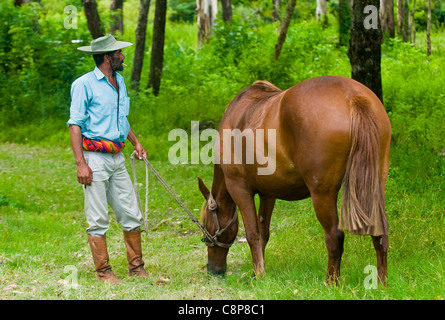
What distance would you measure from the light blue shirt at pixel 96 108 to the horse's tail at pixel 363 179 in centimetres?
227

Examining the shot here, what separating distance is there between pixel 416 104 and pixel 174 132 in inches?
204

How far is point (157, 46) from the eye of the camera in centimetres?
1490

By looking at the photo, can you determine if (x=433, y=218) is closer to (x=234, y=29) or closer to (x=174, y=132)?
(x=174, y=132)

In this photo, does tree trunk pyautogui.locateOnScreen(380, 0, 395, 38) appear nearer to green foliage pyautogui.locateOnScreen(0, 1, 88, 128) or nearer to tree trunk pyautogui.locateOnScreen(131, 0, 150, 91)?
tree trunk pyautogui.locateOnScreen(131, 0, 150, 91)

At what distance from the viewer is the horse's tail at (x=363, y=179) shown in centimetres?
448

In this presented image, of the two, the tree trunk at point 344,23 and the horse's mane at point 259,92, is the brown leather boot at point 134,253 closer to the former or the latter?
the horse's mane at point 259,92

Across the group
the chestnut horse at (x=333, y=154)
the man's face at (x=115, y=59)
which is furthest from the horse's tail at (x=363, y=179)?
the man's face at (x=115, y=59)

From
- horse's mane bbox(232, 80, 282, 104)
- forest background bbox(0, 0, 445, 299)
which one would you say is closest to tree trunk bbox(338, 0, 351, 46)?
forest background bbox(0, 0, 445, 299)

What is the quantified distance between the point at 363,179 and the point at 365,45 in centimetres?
Answer: 459

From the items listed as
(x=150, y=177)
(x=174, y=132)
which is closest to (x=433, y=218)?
(x=150, y=177)

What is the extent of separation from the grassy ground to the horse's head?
0.17 metres

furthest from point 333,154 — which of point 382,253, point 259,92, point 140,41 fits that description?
point 140,41

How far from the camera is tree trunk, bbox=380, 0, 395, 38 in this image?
18.2 meters

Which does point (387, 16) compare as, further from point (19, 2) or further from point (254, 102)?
point (254, 102)
